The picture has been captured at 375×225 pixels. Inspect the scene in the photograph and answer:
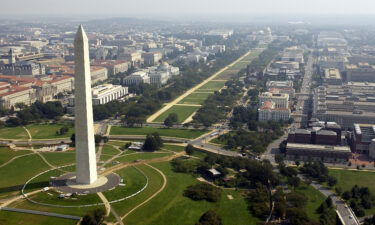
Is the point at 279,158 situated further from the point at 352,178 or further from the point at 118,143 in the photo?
the point at 118,143

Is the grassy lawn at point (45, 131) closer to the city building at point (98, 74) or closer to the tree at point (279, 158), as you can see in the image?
the tree at point (279, 158)

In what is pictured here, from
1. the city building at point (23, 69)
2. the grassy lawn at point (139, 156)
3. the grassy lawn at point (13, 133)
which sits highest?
the city building at point (23, 69)

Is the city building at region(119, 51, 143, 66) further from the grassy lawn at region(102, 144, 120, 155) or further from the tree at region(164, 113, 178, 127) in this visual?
Result: the grassy lawn at region(102, 144, 120, 155)

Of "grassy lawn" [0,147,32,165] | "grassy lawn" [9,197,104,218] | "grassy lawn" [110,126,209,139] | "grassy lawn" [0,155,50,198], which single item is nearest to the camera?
"grassy lawn" [9,197,104,218]

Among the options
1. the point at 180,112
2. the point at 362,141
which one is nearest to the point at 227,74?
the point at 180,112

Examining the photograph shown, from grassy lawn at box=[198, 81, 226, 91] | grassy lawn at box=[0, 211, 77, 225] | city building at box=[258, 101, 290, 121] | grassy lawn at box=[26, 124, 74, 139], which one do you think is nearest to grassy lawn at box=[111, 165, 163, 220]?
grassy lawn at box=[0, 211, 77, 225]

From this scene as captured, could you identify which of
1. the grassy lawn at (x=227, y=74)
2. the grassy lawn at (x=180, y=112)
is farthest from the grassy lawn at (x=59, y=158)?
the grassy lawn at (x=227, y=74)

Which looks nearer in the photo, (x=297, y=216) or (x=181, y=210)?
(x=297, y=216)
